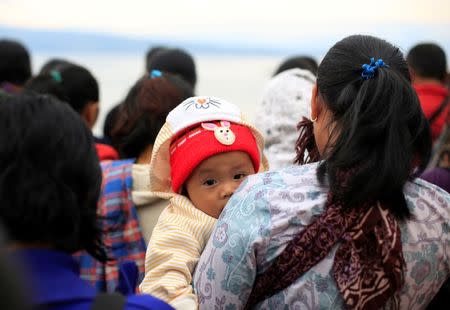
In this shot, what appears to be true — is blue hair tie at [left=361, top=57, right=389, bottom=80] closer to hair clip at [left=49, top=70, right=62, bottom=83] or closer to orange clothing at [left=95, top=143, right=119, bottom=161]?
orange clothing at [left=95, top=143, right=119, bottom=161]

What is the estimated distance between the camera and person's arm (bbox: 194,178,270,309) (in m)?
1.59

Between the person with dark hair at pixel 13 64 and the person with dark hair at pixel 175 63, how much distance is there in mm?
867

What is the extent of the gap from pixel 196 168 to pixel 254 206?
0.56 m

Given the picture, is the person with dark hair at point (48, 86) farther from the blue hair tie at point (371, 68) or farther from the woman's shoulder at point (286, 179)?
the blue hair tie at point (371, 68)

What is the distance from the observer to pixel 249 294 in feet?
5.35

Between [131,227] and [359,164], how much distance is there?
1.33m

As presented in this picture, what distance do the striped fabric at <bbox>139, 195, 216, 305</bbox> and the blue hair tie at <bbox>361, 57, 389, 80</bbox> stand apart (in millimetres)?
654

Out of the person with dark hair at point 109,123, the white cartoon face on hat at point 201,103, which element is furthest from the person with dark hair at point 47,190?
the person with dark hair at point 109,123

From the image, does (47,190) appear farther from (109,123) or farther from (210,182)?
(109,123)

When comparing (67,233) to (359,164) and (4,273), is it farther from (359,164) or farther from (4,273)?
(359,164)

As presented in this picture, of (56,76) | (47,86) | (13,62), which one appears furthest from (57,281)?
(13,62)

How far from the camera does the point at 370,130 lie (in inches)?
61.9

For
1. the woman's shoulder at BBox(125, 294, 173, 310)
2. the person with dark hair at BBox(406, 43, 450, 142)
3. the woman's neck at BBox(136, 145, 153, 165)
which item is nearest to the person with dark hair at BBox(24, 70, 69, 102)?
the woman's neck at BBox(136, 145, 153, 165)

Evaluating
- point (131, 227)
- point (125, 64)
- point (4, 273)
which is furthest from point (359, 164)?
point (125, 64)
